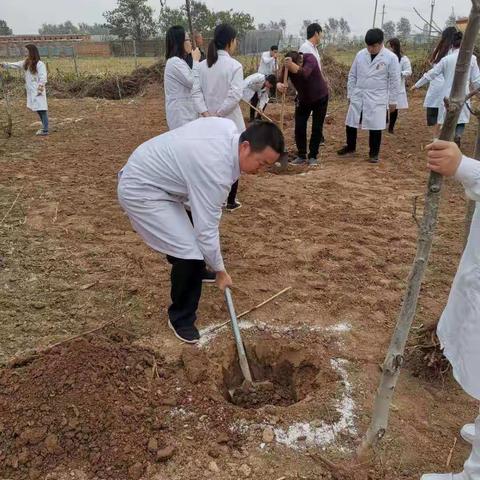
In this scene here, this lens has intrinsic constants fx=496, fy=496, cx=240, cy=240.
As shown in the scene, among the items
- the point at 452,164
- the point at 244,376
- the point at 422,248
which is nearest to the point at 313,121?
the point at 244,376

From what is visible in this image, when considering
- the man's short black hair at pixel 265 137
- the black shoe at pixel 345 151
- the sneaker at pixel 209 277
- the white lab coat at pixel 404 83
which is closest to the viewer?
the man's short black hair at pixel 265 137

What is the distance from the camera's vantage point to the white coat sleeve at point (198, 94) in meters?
4.67

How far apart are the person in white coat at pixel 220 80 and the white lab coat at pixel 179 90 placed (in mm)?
114

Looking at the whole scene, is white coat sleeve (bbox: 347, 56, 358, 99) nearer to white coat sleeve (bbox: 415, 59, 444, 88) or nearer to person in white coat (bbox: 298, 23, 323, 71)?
person in white coat (bbox: 298, 23, 323, 71)

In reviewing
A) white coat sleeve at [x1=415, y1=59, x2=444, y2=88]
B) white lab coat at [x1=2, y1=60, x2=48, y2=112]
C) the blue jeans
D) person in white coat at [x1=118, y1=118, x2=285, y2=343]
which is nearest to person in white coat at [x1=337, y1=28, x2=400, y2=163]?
white coat sleeve at [x1=415, y1=59, x2=444, y2=88]

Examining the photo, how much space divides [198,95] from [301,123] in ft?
7.42

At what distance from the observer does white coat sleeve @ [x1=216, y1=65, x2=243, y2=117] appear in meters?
4.52

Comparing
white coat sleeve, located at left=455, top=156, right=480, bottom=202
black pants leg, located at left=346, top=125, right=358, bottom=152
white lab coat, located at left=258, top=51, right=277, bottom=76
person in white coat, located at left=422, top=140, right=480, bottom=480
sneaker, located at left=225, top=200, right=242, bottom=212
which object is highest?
white coat sleeve, located at left=455, top=156, right=480, bottom=202

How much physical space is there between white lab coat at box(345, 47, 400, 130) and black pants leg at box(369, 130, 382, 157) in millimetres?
178

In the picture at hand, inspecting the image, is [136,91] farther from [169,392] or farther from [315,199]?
[169,392]

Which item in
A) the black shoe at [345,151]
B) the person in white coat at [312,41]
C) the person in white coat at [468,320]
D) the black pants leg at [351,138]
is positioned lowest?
the black shoe at [345,151]

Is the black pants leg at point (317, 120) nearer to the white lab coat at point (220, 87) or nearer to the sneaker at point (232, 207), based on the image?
the white lab coat at point (220, 87)

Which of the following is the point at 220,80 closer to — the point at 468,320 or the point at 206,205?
the point at 206,205

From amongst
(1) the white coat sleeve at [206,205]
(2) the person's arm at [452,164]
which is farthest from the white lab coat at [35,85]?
(2) the person's arm at [452,164]
